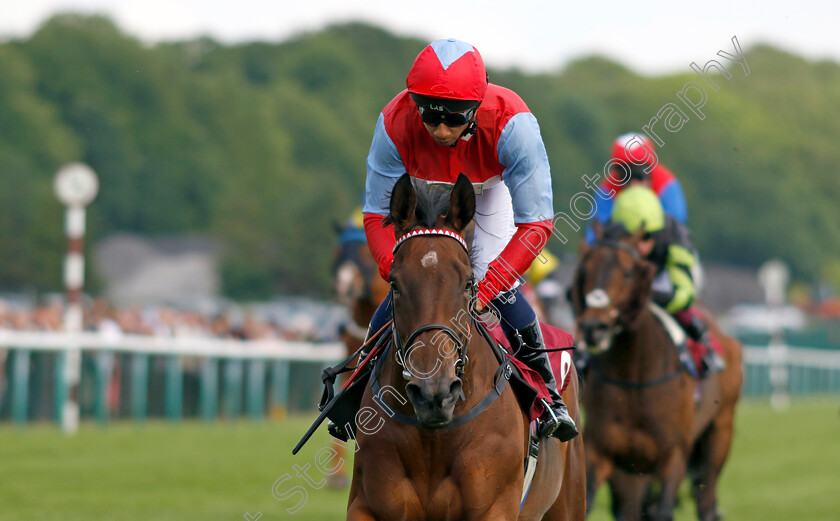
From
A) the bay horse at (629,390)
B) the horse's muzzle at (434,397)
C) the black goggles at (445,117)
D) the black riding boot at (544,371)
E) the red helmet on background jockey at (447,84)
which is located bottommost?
the bay horse at (629,390)

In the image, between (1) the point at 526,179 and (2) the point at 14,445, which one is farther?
(2) the point at 14,445

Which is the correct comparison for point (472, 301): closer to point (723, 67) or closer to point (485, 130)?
point (485, 130)

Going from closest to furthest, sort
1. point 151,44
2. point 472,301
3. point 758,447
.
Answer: point 472,301 → point 758,447 → point 151,44

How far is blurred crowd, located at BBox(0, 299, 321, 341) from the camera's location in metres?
14.5


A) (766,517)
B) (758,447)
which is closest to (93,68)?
(758,447)

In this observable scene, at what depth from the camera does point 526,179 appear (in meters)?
4.66

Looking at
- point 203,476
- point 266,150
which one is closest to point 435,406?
point 203,476

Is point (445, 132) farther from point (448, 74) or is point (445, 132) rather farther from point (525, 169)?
point (525, 169)

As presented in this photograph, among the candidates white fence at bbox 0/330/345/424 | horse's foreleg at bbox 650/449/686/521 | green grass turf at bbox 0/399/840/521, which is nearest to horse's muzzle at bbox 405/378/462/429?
horse's foreleg at bbox 650/449/686/521

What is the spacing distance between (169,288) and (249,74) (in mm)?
26455

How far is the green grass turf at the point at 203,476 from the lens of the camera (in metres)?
8.88

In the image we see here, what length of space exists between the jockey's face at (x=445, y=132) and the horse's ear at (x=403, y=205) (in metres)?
0.37

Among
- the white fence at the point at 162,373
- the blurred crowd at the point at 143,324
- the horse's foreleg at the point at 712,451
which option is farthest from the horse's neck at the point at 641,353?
the blurred crowd at the point at 143,324

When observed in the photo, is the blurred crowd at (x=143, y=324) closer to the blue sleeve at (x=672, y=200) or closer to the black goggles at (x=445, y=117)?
the blue sleeve at (x=672, y=200)
